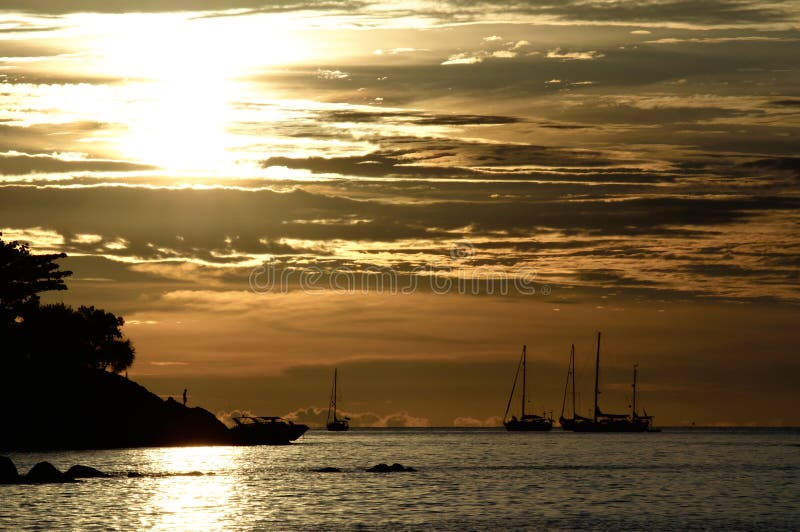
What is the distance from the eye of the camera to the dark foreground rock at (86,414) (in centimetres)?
16238

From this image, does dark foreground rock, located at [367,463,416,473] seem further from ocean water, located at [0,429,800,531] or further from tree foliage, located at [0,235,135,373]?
tree foliage, located at [0,235,135,373]

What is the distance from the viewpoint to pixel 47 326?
164625mm

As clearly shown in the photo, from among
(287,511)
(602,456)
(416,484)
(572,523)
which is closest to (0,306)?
(416,484)

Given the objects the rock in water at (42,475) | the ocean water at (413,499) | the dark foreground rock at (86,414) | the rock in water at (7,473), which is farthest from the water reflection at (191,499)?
the dark foreground rock at (86,414)

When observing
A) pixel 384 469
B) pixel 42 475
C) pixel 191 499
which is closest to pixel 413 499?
pixel 191 499

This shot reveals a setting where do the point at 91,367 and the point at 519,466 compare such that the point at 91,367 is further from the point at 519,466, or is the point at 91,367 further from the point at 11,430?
the point at 519,466

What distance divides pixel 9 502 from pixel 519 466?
251 ft

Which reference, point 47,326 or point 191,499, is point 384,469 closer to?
point 191,499

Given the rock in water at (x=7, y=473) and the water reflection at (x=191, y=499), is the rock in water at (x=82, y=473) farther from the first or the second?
the rock in water at (x=7, y=473)

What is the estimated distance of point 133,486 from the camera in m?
96.0

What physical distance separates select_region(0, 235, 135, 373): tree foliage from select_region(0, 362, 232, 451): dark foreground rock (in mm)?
2737

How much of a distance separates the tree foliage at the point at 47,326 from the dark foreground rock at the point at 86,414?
2.74 metres

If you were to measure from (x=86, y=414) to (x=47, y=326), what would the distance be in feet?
51.0

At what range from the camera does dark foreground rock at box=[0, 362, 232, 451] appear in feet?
533
